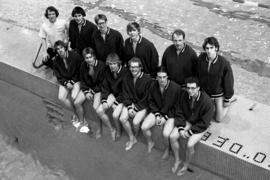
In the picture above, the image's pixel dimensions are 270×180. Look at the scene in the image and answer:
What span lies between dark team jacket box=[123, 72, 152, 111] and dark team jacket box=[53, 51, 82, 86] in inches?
31.0

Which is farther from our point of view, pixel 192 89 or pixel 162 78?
pixel 162 78

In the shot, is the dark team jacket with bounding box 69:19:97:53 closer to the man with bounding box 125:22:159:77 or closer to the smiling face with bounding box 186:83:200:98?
the man with bounding box 125:22:159:77

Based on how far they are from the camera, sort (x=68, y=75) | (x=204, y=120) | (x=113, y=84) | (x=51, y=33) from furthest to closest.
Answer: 1. (x=51, y=33)
2. (x=68, y=75)
3. (x=113, y=84)
4. (x=204, y=120)

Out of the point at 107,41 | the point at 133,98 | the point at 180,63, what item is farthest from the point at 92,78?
the point at 180,63

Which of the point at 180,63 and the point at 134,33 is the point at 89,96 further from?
the point at 180,63

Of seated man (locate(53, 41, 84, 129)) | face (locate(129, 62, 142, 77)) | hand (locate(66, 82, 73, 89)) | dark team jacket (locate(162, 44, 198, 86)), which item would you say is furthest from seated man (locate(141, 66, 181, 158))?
hand (locate(66, 82, 73, 89))

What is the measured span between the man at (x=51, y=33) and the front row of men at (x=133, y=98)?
415 millimetres

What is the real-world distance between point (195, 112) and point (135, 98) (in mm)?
732

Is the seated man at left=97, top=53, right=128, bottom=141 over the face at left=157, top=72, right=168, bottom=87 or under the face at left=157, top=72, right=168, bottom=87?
under

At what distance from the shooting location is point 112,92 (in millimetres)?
4609

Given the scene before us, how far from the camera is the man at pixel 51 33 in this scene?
16.5ft

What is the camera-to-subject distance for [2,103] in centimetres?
637

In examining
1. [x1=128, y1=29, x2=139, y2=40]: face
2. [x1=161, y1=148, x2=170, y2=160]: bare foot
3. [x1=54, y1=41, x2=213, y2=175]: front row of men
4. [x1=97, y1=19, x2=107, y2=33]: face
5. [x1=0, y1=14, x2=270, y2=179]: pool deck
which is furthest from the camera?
[x1=97, y1=19, x2=107, y2=33]: face

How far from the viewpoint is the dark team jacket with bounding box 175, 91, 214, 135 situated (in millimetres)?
3938
